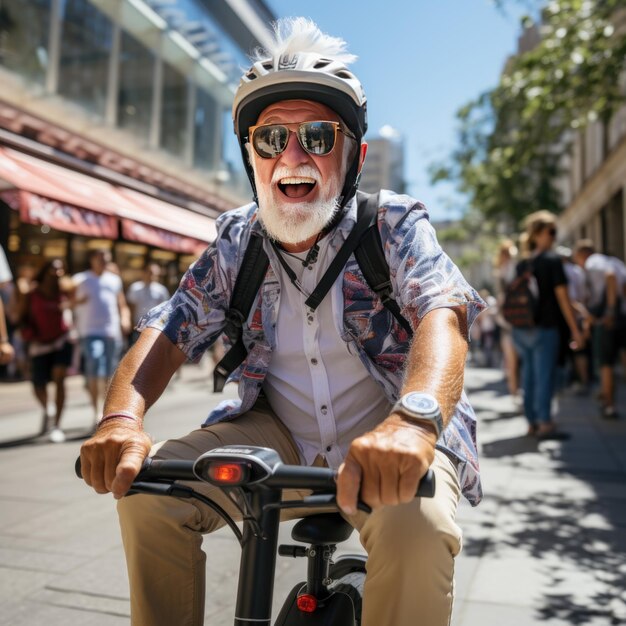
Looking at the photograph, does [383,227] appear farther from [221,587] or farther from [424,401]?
[221,587]

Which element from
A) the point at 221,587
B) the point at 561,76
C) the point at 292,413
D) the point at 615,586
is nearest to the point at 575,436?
the point at 561,76

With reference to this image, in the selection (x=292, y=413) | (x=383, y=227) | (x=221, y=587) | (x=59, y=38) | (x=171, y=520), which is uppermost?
(x=59, y=38)

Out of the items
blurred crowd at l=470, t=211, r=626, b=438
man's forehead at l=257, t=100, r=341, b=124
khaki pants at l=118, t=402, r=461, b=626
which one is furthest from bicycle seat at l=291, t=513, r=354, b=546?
blurred crowd at l=470, t=211, r=626, b=438

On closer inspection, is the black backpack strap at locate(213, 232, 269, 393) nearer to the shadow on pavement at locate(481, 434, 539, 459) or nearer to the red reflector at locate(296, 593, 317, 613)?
the red reflector at locate(296, 593, 317, 613)

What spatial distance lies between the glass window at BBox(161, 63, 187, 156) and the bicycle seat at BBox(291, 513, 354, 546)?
1804cm

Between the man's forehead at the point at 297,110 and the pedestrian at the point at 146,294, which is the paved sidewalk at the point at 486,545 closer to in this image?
the man's forehead at the point at 297,110

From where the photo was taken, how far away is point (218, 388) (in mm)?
2439

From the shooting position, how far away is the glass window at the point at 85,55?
1452 centimetres

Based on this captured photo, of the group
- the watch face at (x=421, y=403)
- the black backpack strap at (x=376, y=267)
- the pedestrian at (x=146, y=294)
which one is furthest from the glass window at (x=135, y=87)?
the watch face at (x=421, y=403)

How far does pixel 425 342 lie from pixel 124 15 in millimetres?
16974

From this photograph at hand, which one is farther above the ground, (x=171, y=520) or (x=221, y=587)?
(x=171, y=520)

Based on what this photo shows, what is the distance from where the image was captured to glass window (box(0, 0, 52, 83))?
12557 mm

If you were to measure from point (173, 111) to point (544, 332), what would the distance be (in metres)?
15.0

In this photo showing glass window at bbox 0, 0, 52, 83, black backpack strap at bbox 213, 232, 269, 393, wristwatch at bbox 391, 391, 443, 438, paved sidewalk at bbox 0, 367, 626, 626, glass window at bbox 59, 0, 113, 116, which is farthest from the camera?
glass window at bbox 59, 0, 113, 116
